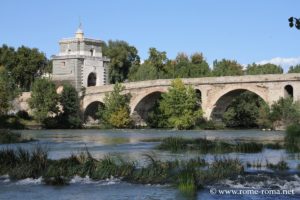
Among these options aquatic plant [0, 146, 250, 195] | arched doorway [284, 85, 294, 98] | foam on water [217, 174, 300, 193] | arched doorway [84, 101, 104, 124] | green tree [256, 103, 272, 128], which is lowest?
foam on water [217, 174, 300, 193]

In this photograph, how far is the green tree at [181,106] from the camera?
2264 inches

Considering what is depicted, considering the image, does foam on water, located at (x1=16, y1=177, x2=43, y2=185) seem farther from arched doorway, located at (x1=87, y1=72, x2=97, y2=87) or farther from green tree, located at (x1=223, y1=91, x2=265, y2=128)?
arched doorway, located at (x1=87, y1=72, x2=97, y2=87)

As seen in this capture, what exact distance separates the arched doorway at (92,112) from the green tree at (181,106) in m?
11.7

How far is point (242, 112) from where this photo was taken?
62250mm

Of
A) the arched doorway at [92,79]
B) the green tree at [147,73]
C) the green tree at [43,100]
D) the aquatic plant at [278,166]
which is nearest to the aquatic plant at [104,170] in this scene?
the aquatic plant at [278,166]

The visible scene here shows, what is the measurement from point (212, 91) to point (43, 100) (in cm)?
1674

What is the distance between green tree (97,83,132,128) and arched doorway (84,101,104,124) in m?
5.29

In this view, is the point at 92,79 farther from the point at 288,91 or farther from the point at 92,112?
the point at 288,91

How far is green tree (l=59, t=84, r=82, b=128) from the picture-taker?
209ft

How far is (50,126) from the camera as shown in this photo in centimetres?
6194

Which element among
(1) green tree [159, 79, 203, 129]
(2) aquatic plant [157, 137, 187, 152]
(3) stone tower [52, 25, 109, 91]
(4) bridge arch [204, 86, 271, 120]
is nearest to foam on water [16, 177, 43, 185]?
(2) aquatic plant [157, 137, 187, 152]

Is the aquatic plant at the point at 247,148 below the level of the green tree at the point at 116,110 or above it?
below

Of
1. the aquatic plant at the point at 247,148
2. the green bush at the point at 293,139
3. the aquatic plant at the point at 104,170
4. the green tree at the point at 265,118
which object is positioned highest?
the green tree at the point at 265,118

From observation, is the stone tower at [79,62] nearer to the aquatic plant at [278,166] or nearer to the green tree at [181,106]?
the green tree at [181,106]
